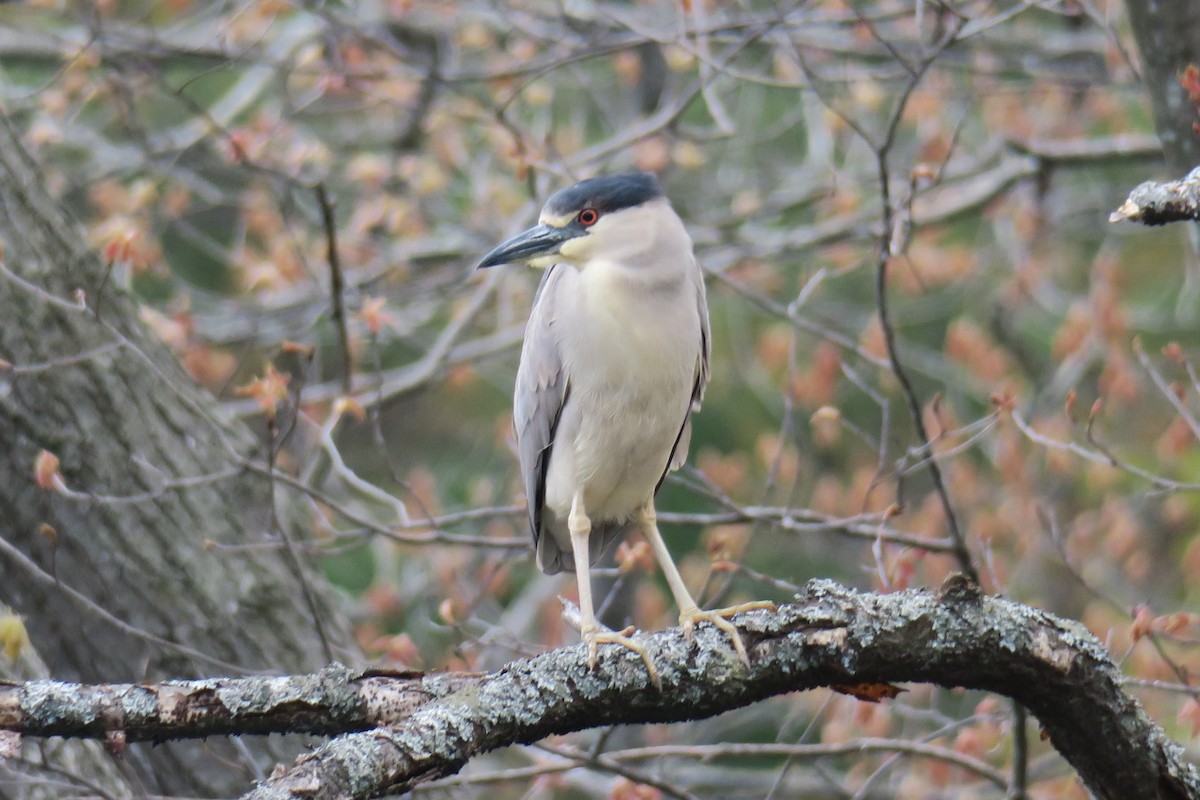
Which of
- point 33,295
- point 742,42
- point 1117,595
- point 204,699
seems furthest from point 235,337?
point 1117,595

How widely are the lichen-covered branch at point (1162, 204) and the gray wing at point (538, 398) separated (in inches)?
60.1

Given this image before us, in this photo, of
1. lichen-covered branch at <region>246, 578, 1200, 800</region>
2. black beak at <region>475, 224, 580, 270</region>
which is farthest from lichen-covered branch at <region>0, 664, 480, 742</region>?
black beak at <region>475, 224, 580, 270</region>

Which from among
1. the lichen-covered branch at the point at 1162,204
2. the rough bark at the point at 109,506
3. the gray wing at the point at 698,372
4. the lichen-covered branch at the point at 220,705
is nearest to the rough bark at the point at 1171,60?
the gray wing at the point at 698,372

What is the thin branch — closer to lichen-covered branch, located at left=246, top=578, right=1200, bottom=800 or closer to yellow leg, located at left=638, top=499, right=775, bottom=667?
yellow leg, located at left=638, top=499, right=775, bottom=667

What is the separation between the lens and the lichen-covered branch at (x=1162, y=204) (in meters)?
2.06

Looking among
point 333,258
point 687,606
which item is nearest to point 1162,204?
point 687,606

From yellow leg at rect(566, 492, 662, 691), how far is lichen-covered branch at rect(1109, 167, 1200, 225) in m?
1.13

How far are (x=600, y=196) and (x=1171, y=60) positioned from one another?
1572mm

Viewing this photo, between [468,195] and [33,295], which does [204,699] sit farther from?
[468,195]

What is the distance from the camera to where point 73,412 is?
3139mm

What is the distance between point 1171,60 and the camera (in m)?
3.37

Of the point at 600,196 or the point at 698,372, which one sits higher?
the point at 600,196

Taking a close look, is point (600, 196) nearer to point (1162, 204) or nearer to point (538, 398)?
point (538, 398)

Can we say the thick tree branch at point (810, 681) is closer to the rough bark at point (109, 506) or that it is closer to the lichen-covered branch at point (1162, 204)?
the lichen-covered branch at point (1162, 204)
